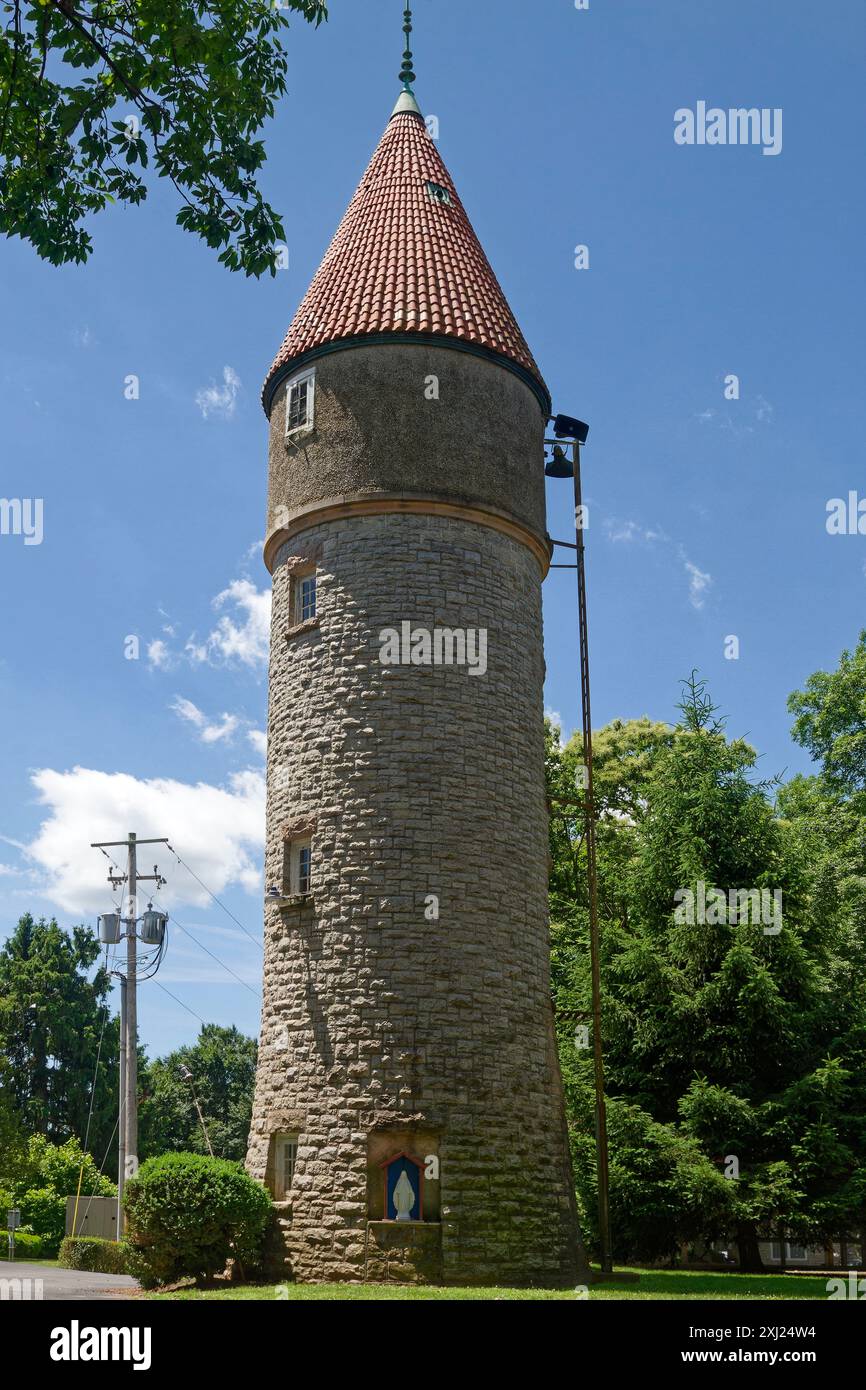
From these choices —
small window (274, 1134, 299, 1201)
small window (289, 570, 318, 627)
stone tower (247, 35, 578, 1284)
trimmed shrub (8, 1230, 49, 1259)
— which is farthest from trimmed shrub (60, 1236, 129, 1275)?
trimmed shrub (8, 1230, 49, 1259)

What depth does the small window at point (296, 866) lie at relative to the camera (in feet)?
59.1

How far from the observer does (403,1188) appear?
16.1 meters

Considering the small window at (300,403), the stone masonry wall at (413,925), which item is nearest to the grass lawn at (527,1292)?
the stone masonry wall at (413,925)

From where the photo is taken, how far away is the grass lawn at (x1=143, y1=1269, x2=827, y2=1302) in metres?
13.9

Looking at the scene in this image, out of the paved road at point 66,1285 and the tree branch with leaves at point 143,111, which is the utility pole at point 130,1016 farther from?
the tree branch with leaves at point 143,111

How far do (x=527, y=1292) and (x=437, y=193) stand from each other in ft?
56.4

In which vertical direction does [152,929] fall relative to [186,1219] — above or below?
above

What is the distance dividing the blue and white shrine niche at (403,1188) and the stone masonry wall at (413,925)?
7.7 inches

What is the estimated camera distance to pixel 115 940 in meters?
28.3

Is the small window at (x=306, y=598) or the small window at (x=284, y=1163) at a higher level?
the small window at (x=306, y=598)

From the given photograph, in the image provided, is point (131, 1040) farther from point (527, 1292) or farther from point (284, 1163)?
point (527, 1292)

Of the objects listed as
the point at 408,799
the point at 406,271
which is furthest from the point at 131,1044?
the point at 406,271
